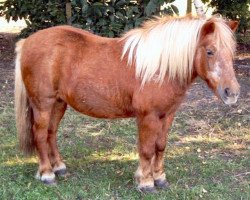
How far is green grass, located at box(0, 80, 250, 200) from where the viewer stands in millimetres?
3873

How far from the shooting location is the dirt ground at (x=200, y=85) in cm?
616

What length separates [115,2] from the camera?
7555 mm

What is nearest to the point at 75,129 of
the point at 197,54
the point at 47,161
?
the point at 47,161

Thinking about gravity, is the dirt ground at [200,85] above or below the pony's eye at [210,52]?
below

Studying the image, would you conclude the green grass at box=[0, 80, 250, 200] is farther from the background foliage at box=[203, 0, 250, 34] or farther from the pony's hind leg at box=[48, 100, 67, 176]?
the background foliage at box=[203, 0, 250, 34]

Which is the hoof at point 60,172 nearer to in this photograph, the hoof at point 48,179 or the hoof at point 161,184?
the hoof at point 48,179

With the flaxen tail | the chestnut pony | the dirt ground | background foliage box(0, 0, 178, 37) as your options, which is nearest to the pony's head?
the chestnut pony

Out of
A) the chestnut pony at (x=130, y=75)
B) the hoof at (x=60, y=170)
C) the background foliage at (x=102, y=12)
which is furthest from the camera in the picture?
the background foliage at (x=102, y=12)

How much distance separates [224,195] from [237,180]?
1.09 ft

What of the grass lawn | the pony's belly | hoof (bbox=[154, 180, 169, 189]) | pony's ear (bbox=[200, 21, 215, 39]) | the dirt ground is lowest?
the dirt ground

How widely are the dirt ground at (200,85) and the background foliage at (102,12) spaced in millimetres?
1074

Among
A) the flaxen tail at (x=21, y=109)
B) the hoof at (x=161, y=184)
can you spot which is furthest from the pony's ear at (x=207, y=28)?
the flaxen tail at (x=21, y=109)

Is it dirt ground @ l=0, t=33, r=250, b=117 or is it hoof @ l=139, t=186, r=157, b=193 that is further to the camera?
dirt ground @ l=0, t=33, r=250, b=117

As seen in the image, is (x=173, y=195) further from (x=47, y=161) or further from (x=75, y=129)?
(x=75, y=129)
